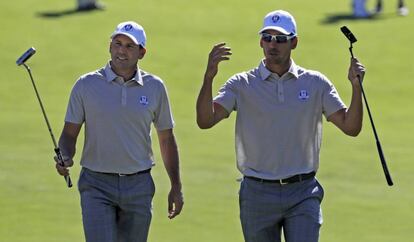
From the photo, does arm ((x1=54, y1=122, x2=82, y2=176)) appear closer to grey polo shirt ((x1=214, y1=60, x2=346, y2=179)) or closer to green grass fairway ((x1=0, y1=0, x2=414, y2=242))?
grey polo shirt ((x1=214, y1=60, x2=346, y2=179))

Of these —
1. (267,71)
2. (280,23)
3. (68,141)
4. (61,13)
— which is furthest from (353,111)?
(61,13)

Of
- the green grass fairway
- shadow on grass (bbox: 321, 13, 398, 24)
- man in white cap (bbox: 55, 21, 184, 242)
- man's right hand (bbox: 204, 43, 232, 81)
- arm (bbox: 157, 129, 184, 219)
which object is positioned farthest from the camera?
shadow on grass (bbox: 321, 13, 398, 24)

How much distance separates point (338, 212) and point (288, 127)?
5949mm

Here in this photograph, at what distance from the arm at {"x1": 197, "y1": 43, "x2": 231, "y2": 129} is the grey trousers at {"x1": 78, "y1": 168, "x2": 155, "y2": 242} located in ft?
2.32

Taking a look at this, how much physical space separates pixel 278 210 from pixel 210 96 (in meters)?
0.89

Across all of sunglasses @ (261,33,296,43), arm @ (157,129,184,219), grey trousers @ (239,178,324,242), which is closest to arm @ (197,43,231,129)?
sunglasses @ (261,33,296,43)

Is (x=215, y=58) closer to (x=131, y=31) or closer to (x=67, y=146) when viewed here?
(x=131, y=31)

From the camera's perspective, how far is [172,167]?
361 inches

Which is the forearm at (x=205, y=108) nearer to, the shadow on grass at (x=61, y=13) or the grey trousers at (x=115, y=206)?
the grey trousers at (x=115, y=206)

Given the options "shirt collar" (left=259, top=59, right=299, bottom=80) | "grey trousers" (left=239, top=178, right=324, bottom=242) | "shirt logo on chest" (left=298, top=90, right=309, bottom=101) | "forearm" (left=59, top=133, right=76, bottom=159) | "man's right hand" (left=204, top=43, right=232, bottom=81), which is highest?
"man's right hand" (left=204, top=43, right=232, bottom=81)

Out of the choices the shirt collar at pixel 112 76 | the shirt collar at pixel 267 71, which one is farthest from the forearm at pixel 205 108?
the shirt collar at pixel 112 76

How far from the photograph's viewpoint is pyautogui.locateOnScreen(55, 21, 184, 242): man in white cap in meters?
8.79

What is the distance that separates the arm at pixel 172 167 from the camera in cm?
913

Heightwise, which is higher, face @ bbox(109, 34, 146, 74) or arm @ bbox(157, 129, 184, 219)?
face @ bbox(109, 34, 146, 74)
